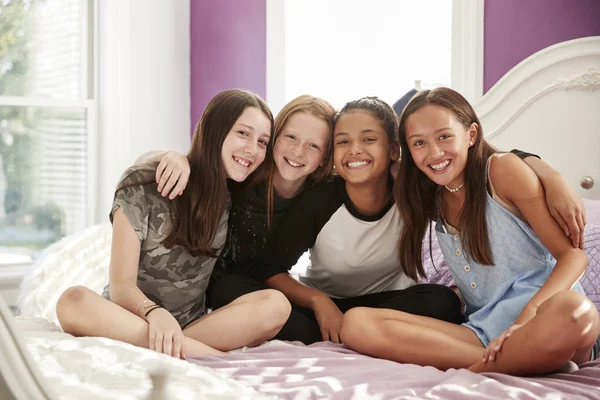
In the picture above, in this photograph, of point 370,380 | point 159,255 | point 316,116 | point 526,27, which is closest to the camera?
point 370,380

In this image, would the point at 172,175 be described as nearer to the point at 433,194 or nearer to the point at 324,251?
the point at 324,251

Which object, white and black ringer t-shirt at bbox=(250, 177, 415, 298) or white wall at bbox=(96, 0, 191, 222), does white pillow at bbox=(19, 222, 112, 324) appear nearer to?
white and black ringer t-shirt at bbox=(250, 177, 415, 298)

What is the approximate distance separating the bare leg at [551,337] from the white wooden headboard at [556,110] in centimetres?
97

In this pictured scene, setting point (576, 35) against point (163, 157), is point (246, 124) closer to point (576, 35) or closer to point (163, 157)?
point (163, 157)

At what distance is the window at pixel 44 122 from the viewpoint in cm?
309

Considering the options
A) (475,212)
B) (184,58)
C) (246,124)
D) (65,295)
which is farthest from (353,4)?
(65,295)

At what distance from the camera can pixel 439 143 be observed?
5.25 feet

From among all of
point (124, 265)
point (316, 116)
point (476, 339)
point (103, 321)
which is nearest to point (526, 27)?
point (316, 116)

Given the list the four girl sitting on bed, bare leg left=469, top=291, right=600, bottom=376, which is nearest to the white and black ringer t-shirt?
the four girl sitting on bed

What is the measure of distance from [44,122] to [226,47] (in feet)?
3.43

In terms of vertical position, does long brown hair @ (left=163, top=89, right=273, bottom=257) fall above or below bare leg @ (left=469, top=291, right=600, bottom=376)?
above

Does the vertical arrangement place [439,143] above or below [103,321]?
above

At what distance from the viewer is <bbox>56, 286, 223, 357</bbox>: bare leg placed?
1.40 m

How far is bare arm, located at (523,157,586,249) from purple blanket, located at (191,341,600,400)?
28 cm
